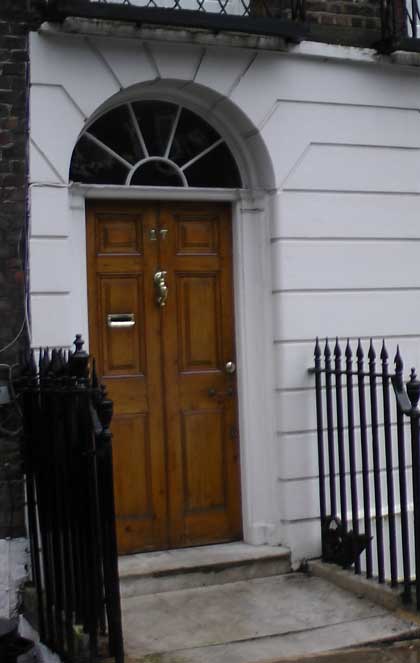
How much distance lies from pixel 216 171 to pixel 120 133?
74 cm

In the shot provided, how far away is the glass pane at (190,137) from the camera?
6.73m

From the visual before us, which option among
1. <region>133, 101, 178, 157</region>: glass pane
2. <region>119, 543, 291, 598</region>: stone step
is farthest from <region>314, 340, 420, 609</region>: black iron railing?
<region>133, 101, 178, 157</region>: glass pane

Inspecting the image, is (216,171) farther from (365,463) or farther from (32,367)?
(365,463)

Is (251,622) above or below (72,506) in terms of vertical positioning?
below

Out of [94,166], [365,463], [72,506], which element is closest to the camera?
[72,506]

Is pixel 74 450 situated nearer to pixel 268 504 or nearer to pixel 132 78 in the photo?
pixel 268 504

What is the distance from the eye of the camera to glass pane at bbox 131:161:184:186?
21.6 ft

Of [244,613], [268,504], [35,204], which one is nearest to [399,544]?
[268,504]

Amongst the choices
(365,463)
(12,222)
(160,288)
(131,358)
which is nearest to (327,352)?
(365,463)

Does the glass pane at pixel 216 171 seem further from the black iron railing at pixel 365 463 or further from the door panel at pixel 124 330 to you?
the black iron railing at pixel 365 463

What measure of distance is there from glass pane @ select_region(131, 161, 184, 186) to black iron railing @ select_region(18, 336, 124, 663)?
1.70 meters

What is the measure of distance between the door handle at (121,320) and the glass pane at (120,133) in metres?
1.03

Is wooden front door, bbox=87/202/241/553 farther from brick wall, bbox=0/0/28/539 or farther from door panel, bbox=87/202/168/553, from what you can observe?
brick wall, bbox=0/0/28/539

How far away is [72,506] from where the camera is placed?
4.84 m
